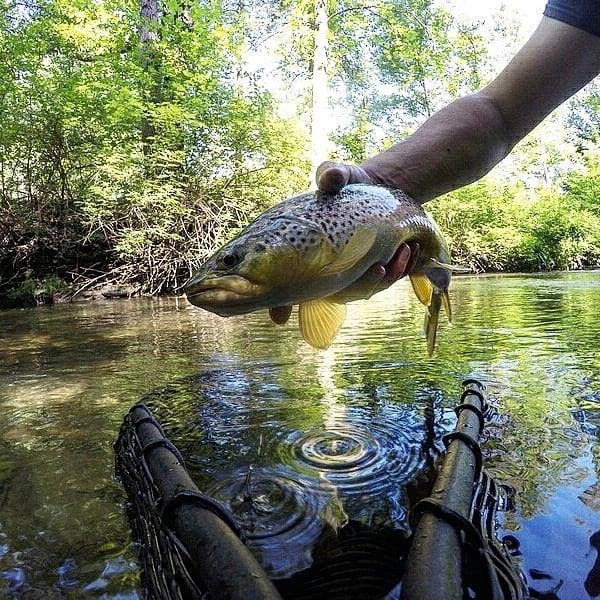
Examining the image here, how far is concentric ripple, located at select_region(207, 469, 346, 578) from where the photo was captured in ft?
5.17

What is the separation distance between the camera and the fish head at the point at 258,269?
1498 mm

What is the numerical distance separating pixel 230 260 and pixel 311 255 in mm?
233

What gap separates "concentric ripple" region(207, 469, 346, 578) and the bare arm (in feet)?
3.36

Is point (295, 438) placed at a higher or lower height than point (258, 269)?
lower

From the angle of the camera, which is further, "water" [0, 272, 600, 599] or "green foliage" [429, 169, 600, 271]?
"green foliage" [429, 169, 600, 271]

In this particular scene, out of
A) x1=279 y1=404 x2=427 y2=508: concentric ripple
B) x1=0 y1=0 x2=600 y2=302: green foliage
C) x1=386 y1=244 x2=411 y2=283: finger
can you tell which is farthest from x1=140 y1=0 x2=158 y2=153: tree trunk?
x1=386 y1=244 x2=411 y2=283: finger

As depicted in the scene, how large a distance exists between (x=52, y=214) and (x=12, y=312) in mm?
4171

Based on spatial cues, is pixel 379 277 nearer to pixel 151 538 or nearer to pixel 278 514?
pixel 278 514

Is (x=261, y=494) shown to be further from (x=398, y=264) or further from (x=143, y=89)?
(x=143, y=89)

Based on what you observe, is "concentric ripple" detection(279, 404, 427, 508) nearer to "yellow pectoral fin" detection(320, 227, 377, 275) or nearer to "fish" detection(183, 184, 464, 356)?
"fish" detection(183, 184, 464, 356)

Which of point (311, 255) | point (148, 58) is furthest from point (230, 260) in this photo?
point (148, 58)

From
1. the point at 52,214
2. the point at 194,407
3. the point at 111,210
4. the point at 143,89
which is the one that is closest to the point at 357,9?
the point at 143,89

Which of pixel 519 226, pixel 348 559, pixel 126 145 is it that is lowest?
pixel 348 559

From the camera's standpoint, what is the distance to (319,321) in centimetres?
202
